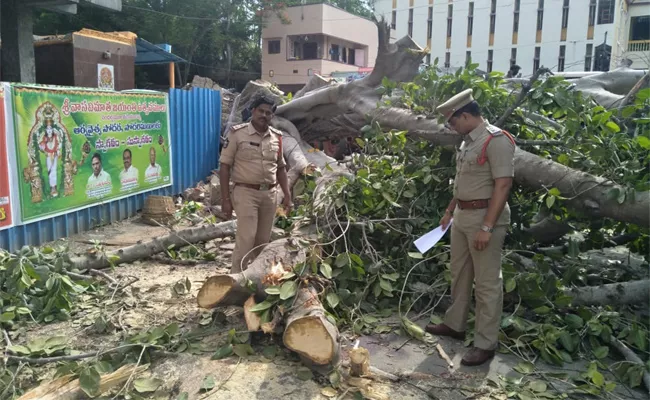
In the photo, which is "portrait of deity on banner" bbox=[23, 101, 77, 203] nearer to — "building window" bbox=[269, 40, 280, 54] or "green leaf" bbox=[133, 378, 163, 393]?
"green leaf" bbox=[133, 378, 163, 393]

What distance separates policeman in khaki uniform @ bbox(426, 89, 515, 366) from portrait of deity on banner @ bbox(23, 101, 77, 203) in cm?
419

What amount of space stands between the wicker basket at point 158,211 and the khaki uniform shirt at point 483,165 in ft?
15.1

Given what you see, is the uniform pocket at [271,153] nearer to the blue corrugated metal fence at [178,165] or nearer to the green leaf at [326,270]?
the green leaf at [326,270]

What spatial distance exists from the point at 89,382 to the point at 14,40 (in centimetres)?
737

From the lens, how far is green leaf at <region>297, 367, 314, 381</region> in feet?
9.39

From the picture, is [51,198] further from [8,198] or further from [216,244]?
[216,244]

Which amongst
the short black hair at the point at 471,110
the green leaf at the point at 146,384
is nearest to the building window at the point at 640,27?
the short black hair at the point at 471,110

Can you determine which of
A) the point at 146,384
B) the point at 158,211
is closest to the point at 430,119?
the point at 146,384

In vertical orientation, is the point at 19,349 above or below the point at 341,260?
below

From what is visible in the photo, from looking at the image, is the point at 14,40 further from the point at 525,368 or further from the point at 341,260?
the point at 525,368

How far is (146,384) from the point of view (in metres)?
2.82

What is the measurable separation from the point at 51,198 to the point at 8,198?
1.95 ft

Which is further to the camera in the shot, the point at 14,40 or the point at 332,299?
the point at 14,40

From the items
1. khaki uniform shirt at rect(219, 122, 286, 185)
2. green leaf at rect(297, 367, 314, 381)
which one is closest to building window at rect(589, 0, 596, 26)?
khaki uniform shirt at rect(219, 122, 286, 185)
